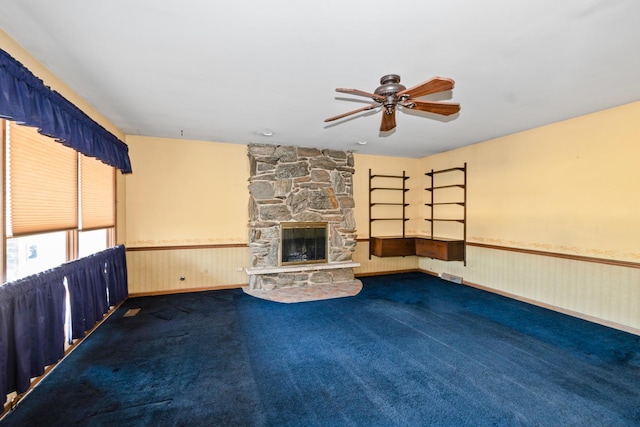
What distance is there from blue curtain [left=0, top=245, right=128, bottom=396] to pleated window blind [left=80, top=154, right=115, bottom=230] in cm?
48

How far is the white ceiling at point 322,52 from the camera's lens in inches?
70.5

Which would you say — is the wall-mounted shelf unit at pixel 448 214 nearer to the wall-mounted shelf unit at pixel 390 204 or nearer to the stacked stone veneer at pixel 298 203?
the wall-mounted shelf unit at pixel 390 204

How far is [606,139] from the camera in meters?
3.51

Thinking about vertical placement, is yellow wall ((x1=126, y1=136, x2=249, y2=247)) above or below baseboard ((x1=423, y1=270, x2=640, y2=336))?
above

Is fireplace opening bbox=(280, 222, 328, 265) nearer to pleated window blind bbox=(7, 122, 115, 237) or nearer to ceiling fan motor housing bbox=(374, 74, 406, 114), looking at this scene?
pleated window blind bbox=(7, 122, 115, 237)

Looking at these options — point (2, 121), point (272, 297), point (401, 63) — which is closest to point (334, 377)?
point (272, 297)

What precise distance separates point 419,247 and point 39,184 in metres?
5.89

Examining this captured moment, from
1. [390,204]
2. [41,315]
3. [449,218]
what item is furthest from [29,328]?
[449,218]

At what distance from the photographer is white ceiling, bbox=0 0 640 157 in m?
1.79

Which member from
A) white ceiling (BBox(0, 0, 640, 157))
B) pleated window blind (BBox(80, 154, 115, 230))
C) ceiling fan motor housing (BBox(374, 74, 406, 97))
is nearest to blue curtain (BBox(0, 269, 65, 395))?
pleated window blind (BBox(80, 154, 115, 230))

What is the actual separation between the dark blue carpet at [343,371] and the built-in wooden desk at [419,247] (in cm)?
149

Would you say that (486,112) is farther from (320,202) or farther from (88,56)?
(88,56)

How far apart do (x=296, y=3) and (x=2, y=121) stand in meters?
2.14

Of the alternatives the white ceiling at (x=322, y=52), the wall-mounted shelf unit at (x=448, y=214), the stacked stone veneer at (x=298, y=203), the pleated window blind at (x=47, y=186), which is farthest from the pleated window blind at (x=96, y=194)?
the wall-mounted shelf unit at (x=448, y=214)
